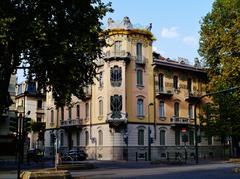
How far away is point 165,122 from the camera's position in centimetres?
5366

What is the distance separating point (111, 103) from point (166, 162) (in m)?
14.5

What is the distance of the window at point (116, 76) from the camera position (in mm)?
50438

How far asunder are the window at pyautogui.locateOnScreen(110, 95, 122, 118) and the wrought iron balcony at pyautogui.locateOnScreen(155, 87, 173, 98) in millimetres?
5728

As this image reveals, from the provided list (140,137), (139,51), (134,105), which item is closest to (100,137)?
(140,137)

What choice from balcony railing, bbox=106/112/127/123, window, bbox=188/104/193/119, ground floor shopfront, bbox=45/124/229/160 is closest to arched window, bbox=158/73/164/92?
ground floor shopfront, bbox=45/124/229/160

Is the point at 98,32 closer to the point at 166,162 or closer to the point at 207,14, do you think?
the point at 166,162

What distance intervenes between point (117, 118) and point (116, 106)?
147 cm

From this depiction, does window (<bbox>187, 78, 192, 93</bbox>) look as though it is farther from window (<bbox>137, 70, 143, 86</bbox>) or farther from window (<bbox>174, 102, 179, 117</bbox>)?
window (<bbox>137, 70, 143, 86</bbox>)

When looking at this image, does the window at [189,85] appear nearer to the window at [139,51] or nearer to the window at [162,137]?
the window at [162,137]

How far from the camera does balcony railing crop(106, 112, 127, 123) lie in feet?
162

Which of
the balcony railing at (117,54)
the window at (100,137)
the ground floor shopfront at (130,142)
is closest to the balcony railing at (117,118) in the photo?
the ground floor shopfront at (130,142)

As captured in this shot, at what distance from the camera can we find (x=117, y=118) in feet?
162

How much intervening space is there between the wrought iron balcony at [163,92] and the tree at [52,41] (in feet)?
105

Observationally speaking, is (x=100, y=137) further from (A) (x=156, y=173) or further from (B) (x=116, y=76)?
(A) (x=156, y=173)
